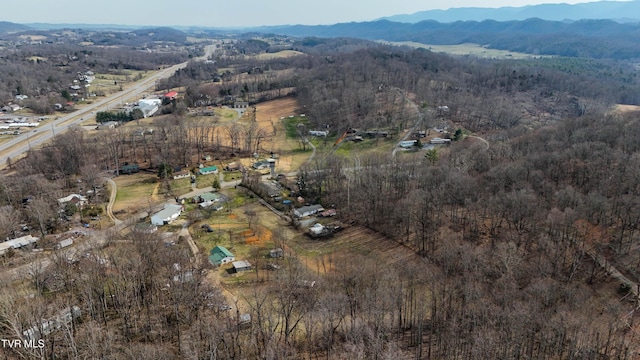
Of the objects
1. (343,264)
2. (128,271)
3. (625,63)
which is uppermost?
(625,63)

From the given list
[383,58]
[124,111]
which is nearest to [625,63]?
[383,58]

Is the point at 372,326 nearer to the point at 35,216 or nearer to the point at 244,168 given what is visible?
the point at 35,216

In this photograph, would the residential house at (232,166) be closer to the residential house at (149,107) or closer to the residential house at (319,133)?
the residential house at (319,133)

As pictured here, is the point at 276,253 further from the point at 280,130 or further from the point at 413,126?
the point at 413,126

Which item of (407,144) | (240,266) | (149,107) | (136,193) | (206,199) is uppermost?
(149,107)

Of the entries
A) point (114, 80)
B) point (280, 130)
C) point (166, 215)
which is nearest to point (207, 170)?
point (166, 215)

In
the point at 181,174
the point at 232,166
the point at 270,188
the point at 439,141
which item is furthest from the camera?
the point at 439,141
